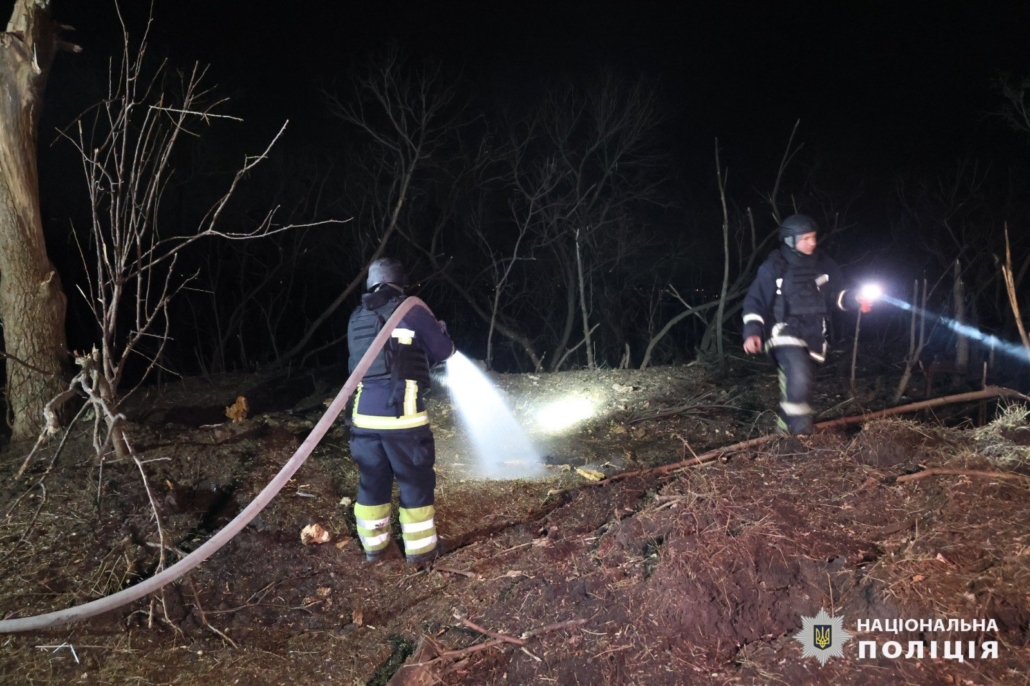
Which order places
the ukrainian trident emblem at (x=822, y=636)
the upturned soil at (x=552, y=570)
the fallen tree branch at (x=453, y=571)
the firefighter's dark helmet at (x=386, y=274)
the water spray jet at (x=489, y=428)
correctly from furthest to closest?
the water spray jet at (x=489, y=428)
the firefighter's dark helmet at (x=386, y=274)
the fallen tree branch at (x=453, y=571)
the upturned soil at (x=552, y=570)
the ukrainian trident emblem at (x=822, y=636)

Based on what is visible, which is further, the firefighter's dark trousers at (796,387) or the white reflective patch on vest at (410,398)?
the firefighter's dark trousers at (796,387)

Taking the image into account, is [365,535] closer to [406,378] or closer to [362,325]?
[406,378]

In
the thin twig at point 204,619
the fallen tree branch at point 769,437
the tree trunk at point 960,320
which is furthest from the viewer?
the tree trunk at point 960,320

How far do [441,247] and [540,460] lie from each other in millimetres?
14496

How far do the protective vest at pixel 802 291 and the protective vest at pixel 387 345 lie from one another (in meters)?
2.83

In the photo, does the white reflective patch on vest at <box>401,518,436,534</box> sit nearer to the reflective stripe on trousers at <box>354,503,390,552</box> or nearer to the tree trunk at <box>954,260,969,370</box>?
the reflective stripe on trousers at <box>354,503,390,552</box>

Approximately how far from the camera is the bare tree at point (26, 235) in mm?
4875

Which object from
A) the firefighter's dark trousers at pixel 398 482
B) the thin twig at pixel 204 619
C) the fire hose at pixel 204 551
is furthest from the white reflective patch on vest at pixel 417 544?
the thin twig at pixel 204 619

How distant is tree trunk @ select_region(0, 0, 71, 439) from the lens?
4.88 m

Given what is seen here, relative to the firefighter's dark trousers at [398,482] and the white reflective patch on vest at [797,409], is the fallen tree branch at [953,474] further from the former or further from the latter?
the firefighter's dark trousers at [398,482]

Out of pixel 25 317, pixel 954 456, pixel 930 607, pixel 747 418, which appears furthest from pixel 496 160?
pixel 930 607

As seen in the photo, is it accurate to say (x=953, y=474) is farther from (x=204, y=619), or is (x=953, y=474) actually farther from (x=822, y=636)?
(x=204, y=619)

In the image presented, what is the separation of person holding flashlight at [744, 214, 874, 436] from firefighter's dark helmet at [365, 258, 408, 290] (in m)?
2.66

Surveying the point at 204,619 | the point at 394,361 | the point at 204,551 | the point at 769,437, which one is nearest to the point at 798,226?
the point at 769,437
